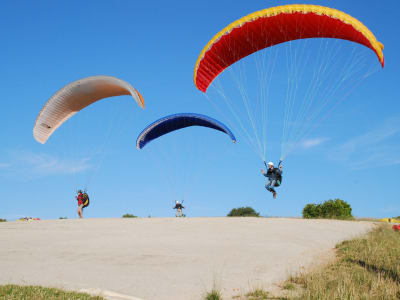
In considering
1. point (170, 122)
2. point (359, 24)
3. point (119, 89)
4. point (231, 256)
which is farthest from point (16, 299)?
point (170, 122)

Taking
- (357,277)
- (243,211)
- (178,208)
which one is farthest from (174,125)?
(243,211)

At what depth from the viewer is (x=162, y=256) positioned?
994cm

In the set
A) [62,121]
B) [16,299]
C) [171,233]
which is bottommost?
[16,299]

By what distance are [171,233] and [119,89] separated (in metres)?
9.75

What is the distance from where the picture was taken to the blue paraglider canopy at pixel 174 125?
22.0 metres

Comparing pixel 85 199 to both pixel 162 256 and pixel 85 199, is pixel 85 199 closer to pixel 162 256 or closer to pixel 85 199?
pixel 85 199

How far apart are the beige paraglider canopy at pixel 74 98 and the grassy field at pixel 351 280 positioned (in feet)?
39.7

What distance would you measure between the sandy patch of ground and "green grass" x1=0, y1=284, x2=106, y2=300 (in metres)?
0.42

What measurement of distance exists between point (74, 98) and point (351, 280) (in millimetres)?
17224

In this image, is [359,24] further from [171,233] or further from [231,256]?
[171,233]

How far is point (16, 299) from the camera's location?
250 inches

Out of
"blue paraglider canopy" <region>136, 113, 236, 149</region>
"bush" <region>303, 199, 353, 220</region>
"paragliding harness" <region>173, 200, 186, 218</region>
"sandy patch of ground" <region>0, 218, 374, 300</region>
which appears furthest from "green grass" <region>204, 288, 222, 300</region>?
"bush" <region>303, 199, 353, 220</region>

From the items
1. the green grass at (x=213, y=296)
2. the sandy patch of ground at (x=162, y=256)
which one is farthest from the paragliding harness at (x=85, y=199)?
the green grass at (x=213, y=296)

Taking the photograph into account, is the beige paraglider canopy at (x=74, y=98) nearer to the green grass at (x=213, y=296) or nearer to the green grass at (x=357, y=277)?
the green grass at (x=357, y=277)
